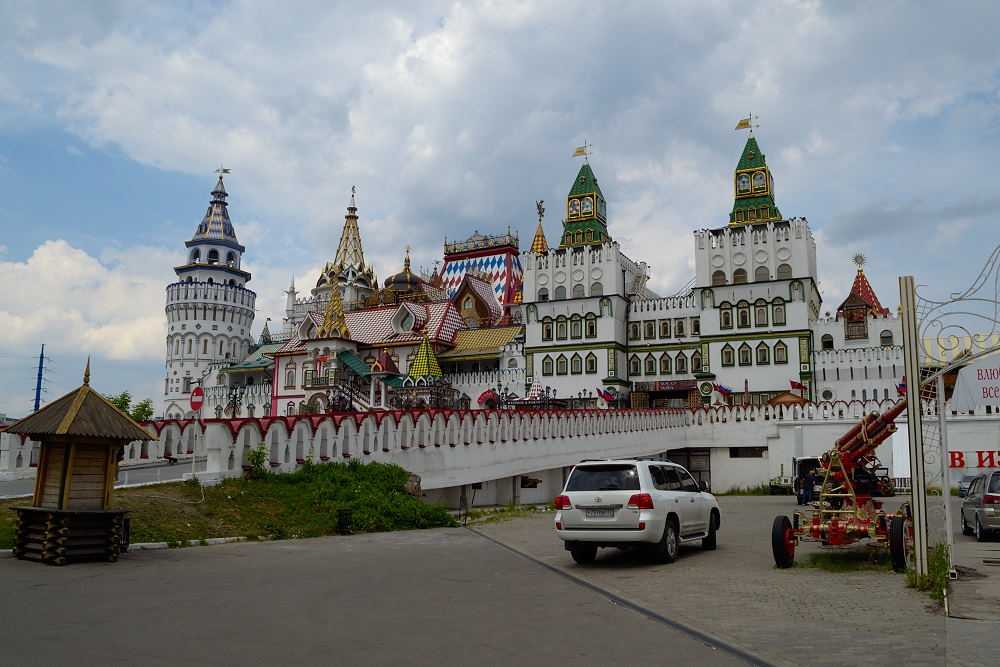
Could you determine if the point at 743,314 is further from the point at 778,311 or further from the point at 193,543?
the point at 193,543

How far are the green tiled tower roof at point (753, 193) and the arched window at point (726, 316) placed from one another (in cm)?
580

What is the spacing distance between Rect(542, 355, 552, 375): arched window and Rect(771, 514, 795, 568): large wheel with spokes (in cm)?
4058

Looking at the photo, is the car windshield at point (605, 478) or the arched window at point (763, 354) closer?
the car windshield at point (605, 478)

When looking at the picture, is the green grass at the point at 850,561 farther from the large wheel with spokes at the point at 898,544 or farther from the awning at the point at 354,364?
the awning at the point at 354,364

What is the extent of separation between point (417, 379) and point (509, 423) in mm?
23883

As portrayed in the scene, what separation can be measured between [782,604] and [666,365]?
1697 inches

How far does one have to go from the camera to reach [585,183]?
188 feet

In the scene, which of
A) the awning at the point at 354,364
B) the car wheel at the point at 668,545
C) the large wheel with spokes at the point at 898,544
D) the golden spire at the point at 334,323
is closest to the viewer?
the large wheel with spokes at the point at 898,544

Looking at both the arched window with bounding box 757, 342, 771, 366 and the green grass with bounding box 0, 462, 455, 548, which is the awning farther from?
the green grass with bounding box 0, 462, 455, 548

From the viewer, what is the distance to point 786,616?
323 inches

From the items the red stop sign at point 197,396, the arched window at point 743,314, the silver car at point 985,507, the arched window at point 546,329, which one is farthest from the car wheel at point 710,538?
the arched window at point 546,329

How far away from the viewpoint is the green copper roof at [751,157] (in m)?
51.4

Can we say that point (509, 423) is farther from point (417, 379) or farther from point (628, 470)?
point (417, 379)

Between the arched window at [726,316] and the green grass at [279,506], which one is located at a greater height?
the arched window at [726,316]
